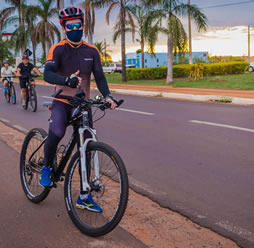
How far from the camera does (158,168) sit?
18.5 ft

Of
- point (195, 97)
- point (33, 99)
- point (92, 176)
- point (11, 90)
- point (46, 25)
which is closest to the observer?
point (92, 176)

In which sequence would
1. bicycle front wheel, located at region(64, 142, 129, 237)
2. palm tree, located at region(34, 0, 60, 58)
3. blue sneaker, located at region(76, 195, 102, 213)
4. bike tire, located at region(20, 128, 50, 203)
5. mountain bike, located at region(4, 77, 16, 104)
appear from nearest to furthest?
bicycle front wheel, located at region(64, 142, 129, 237) → blue sneaker, located at region(76, 195, 102, 213) → bike tire, located at region(20, 128, 50, 203) → mountain bike, located at region(4, 77, 16, 104) → palm tree, located at region(34, 0, 60, 58)

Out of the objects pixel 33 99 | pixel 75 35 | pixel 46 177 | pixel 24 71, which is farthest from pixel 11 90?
pixel 75 35

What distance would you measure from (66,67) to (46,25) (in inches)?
1589

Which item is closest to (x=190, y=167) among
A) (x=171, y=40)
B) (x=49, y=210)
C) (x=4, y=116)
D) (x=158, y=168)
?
(x=158, y=168)

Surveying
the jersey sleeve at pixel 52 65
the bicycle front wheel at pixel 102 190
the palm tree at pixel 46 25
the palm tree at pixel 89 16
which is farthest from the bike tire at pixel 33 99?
the palm tree at pixel 46 25

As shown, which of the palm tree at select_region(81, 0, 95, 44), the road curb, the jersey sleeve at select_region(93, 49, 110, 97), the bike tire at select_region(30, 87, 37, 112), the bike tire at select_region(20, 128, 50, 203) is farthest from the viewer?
the palm tree at select_region(81, 0, 95, 44)

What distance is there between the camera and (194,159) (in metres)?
6.07

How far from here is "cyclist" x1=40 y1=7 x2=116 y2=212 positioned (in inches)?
143

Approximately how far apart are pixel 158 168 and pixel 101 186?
2.33m

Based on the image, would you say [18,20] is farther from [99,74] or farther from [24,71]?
[99,74]

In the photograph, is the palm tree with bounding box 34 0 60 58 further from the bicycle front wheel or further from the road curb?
the bicycle front wheel

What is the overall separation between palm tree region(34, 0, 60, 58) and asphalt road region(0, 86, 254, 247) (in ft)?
106

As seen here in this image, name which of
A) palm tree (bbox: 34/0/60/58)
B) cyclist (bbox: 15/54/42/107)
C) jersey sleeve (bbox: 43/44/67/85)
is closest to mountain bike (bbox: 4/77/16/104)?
cyclist (bbox: 15/54/42/107)
